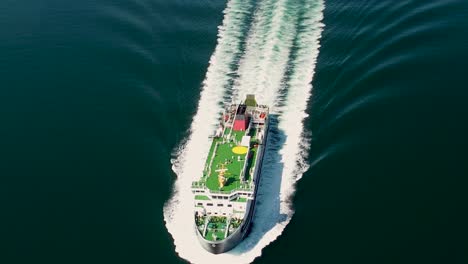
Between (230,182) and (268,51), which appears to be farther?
(268,51)

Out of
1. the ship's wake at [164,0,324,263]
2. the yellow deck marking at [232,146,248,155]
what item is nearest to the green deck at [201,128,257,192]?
the yellow deck marking at [232,146,248,155]

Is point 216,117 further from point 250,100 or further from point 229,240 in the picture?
point 229,240

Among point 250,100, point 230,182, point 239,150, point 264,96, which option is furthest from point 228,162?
point 264,96

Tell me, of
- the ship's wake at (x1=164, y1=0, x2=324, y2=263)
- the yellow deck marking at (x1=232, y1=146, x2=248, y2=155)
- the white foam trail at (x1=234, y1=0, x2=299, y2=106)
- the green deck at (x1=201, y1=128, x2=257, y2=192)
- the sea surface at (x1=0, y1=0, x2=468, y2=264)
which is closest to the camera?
the sea surface at (x1=0, y1=0, x2=468, y2=264)

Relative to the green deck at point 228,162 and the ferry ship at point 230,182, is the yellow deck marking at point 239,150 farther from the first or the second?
the green deck at point 228,162

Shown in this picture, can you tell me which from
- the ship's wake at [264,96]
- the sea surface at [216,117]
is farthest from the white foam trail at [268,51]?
the sea surface at [216,117]

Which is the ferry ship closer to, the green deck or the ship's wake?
the green deck

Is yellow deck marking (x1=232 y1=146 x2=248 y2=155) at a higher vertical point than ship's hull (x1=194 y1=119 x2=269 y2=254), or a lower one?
higher
